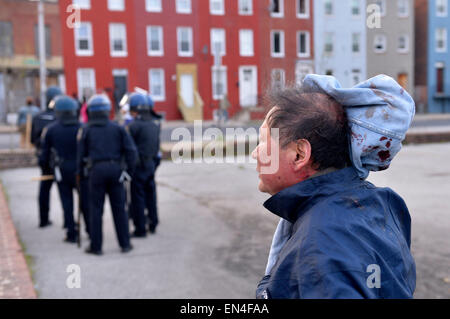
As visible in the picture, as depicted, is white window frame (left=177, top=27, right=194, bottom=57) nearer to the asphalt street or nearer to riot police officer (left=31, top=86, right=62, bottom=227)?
the asphalt street

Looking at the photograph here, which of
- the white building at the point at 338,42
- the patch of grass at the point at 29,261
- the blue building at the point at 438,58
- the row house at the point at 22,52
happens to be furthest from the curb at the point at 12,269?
the blue building at the point at 438,58

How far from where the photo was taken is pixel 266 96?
1532mm

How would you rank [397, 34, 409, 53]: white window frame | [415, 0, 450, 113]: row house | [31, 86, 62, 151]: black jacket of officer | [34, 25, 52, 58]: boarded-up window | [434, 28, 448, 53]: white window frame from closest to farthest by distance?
[31, 86, 62, 151]: black jacket of officer
[34, 25, 52, 58]: boarded-up window
[397, 34, 409, 53]: white window frame
[415, 0, 450, 113]: row house
[434, 28, 448, 53]: white window frame

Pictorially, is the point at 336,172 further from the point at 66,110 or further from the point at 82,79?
the point at 82,79

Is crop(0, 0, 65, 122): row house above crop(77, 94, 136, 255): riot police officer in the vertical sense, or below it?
above

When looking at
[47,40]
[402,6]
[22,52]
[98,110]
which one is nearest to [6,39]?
[22,52]

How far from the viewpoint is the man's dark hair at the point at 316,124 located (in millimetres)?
1359

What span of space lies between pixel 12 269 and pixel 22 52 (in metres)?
28.7

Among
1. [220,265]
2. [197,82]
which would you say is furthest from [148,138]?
[197,82]

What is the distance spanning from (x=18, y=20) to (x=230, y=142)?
72.4 feet

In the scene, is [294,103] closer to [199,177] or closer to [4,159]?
[199,177]

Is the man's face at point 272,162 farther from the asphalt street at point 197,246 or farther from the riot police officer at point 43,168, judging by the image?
the riot police officer at point 43,168

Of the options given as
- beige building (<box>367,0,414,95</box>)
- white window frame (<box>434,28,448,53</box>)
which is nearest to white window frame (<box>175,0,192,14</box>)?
beige building (<box>367,0,414,95</box>)

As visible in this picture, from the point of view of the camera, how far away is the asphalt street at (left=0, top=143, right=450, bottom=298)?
4.75 metres
